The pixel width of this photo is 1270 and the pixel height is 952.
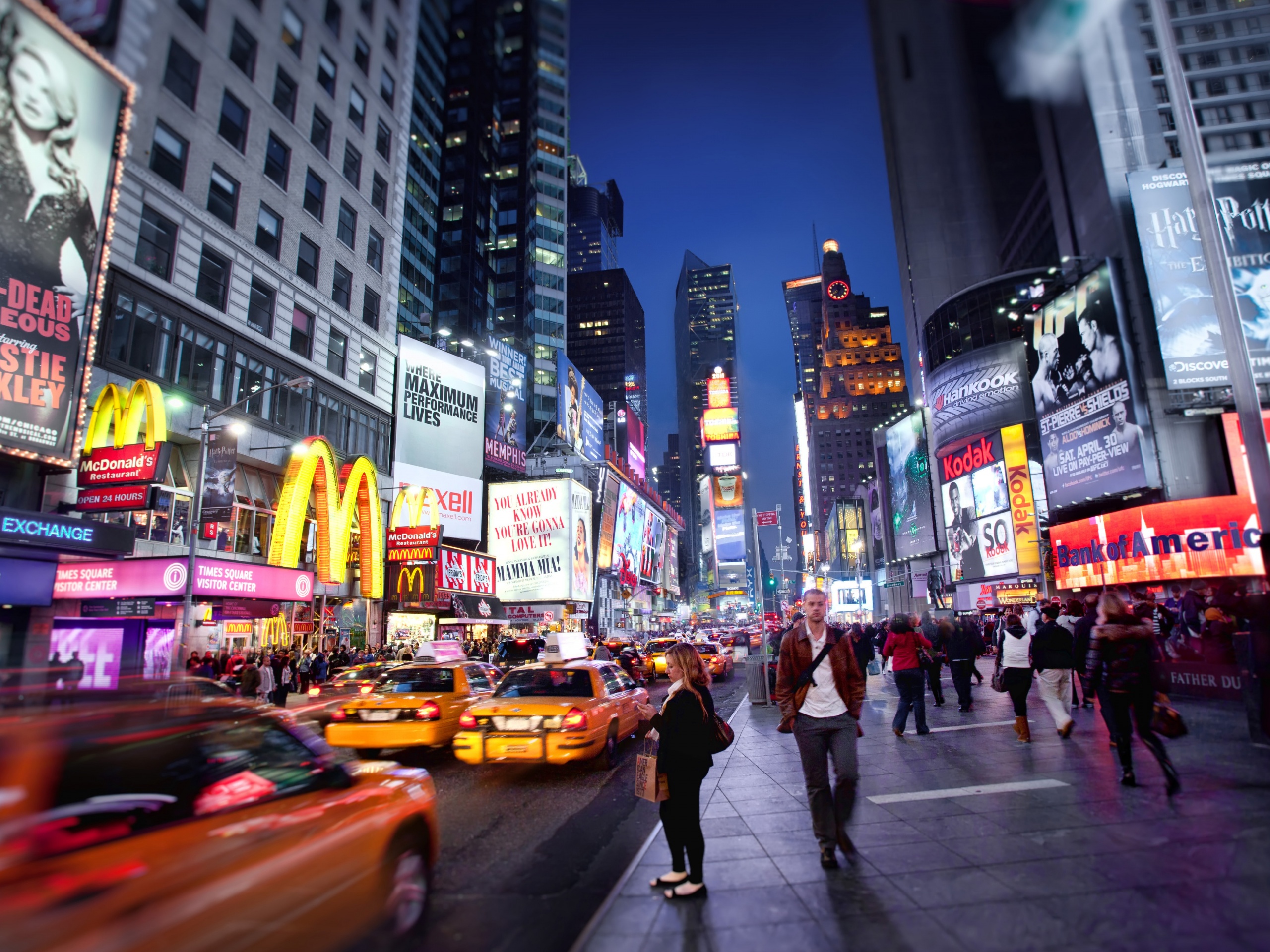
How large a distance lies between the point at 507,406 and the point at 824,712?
47.3m

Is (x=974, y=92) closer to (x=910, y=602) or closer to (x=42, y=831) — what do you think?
(x=910, y=602)

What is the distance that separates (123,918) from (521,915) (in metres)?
2.83

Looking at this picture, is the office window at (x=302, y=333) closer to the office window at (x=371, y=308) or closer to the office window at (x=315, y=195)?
the office window at (x=371, y=308)

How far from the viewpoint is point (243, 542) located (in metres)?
24.1

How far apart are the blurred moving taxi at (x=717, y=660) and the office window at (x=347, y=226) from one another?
22.9 metres

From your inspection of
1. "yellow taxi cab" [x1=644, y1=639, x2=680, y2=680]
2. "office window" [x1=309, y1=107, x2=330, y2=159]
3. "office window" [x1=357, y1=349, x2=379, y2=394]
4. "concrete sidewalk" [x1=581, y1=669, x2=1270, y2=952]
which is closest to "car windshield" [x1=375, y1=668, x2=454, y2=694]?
"concrete sidewalk" [x1=581, y1=669, x2=1270, y2=952]

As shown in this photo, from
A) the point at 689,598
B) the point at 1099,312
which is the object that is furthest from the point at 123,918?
the point at 689,598

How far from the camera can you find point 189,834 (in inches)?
116

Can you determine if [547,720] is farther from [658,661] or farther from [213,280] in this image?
[213,280]

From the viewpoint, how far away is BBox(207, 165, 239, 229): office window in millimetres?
23438

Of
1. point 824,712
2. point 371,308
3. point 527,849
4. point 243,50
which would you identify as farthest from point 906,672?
point 371,308

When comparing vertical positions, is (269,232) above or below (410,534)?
above

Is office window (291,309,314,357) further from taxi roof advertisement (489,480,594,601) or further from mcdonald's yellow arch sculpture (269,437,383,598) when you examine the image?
taxi roof advertisement (489,480,594,601)

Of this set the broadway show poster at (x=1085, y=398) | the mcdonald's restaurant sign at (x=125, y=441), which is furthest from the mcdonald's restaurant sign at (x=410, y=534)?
the broadway show poster at (x=1085, y=398)
